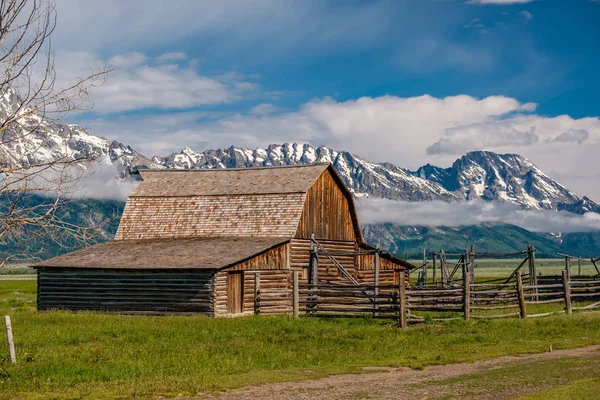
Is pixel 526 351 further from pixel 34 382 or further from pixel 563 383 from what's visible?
pixel 34 382

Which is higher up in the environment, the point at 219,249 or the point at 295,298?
the point at 219,249

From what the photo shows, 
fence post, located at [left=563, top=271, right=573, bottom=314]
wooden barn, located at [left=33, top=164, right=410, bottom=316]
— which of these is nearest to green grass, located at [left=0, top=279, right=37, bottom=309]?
wooden barn, located at [left=33, top=164, right=410, bottom=316]

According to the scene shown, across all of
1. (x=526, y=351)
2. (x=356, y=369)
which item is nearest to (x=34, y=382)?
(x=356, y=369)

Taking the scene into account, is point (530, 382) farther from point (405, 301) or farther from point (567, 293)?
point (567, 293)

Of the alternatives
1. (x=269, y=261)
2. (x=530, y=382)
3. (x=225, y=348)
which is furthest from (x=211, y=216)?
(x=530, y=382)

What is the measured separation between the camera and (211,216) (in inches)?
1794

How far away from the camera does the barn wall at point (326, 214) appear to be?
43375 mm

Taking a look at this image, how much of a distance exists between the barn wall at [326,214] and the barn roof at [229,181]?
757 mm

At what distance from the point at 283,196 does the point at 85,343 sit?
71.3 ft

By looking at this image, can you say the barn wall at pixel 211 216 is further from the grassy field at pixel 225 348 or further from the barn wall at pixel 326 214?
the grassy field at pixel 225 348

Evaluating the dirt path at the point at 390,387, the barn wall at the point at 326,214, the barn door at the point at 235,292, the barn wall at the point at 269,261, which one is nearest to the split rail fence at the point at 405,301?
the barn door at the point at 235,292

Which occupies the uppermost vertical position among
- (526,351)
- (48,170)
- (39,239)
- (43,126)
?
(43,126)

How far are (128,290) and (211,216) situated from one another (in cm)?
879

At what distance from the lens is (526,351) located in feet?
70.9
